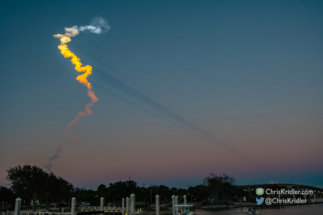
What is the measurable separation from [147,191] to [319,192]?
3217 inches

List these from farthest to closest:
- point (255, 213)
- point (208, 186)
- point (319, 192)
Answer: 1. point (319, 192)
2. point (208, 186)
3. point (255, 213)

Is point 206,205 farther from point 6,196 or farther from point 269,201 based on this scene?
point 6,196

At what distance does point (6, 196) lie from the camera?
286 feet

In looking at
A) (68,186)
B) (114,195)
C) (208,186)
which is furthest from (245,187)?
(68,186)

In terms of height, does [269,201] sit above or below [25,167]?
below

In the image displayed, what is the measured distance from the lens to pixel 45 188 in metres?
52.5

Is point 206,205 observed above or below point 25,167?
below

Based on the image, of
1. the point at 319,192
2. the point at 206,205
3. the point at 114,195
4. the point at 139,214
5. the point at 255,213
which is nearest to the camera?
the point at 255,213

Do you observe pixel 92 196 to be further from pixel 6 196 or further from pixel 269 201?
pixel 269 201

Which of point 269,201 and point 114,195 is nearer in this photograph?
point 269,201

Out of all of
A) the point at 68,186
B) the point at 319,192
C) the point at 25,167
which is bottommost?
the point at 319,192

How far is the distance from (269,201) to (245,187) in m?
73.9

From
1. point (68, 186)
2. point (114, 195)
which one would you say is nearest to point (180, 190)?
point (114, 195)

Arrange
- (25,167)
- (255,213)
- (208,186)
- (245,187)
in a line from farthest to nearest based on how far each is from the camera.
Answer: (245,187) → (208,186) → (25,167) → (255,213)
